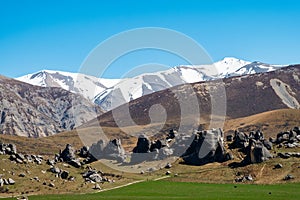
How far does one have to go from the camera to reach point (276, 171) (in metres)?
89.8

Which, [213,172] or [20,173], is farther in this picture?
[213,172]

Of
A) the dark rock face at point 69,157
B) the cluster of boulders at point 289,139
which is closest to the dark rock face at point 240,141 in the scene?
the cluster of boulders at point 289,139

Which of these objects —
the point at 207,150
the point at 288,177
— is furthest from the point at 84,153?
the point at 288,177

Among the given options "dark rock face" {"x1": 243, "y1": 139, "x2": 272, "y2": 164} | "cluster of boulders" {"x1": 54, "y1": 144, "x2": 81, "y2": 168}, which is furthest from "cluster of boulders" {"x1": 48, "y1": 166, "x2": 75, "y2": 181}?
"dark rock face" {"x1": 243, "y1": 139, "x2": 272, "y2": 164}

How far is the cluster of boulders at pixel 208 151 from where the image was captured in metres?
109

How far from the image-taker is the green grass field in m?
68.8

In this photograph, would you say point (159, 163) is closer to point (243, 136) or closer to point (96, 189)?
point (243, 136)

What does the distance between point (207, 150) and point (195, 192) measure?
120 feet

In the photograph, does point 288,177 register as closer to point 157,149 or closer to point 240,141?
point 240,141

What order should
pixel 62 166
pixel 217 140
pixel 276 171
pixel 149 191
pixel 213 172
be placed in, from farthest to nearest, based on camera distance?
pixel 217 140 → pixel 62 166 → pixel 213 172 → pixel 276 171 → pixel 149 191

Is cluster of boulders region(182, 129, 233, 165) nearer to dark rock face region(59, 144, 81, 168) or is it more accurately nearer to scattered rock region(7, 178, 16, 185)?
dark rock face region(59, 144, 81, 168)

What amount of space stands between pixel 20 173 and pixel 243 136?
58263mm

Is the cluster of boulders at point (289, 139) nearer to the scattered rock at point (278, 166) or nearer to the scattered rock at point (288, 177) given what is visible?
the scattered rock at point (278, 166)

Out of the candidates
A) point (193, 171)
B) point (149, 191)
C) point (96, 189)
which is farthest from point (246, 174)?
point (96, 189)
